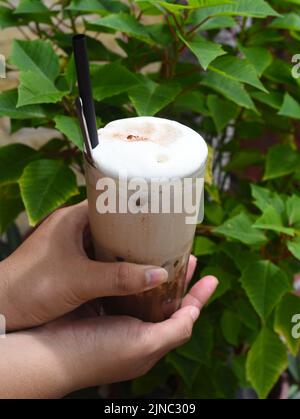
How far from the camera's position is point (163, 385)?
1221 mm

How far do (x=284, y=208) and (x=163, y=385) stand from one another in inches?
23.2

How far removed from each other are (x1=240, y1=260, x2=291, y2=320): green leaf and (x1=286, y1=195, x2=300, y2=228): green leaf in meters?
0.08

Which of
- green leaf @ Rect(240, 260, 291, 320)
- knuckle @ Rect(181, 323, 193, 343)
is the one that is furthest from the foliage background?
knuckle @ Rect(181, 323, 193, 343)

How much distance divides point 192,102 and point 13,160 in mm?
330

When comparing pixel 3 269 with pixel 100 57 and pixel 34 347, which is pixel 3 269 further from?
pixel 100 57

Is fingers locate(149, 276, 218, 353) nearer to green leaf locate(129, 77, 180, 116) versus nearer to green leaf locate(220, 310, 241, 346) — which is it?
green leaf locate(220, 310, 241, 346)

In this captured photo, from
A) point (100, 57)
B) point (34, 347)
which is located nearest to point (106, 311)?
point (34, 347)

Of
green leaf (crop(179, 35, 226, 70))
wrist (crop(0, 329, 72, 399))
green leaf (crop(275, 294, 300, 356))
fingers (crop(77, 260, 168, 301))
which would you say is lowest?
green leaf (crop(275, 294, 300, 356))

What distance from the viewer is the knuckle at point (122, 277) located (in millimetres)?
643

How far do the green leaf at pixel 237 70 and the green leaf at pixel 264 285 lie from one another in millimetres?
288

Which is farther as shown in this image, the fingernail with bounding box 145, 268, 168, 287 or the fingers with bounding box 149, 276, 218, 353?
the fingers with bounding box 149, 276, 218, 353

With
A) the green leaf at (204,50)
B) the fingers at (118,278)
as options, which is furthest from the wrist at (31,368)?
the green leaf at (204,50)

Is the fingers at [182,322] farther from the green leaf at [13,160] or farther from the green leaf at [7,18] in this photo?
the green leaf at [7,18]

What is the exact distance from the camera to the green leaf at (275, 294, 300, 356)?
0.88 m
